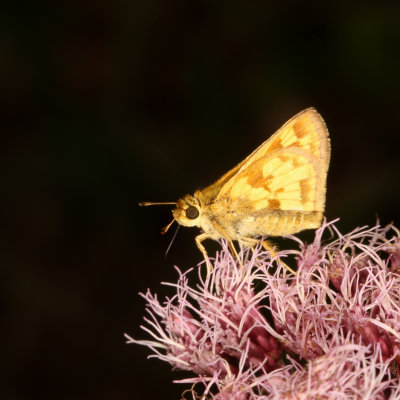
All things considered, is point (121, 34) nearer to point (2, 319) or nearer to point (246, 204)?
point (2, 319)

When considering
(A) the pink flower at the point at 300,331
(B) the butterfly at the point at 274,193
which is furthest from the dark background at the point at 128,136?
(A) the pink flower at the point at 300,331

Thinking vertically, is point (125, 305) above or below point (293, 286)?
above

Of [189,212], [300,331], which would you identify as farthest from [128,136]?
[300,331]

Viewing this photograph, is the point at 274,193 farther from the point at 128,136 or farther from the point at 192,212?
the point at 128,136

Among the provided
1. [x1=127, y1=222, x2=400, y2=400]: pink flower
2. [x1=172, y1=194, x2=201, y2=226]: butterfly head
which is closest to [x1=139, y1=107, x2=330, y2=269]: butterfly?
[x1=172, y1=194, x2=201, y2=226]: butterfly head

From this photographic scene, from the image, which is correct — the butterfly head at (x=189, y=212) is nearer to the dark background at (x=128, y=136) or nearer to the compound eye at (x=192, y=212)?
the compound eye at (x=192, y=212)

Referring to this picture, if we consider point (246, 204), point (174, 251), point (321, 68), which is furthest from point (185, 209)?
point (321, 68)

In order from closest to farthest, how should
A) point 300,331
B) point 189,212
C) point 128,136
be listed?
1. point 300,331
2. point 189,212
3. point 128,136
